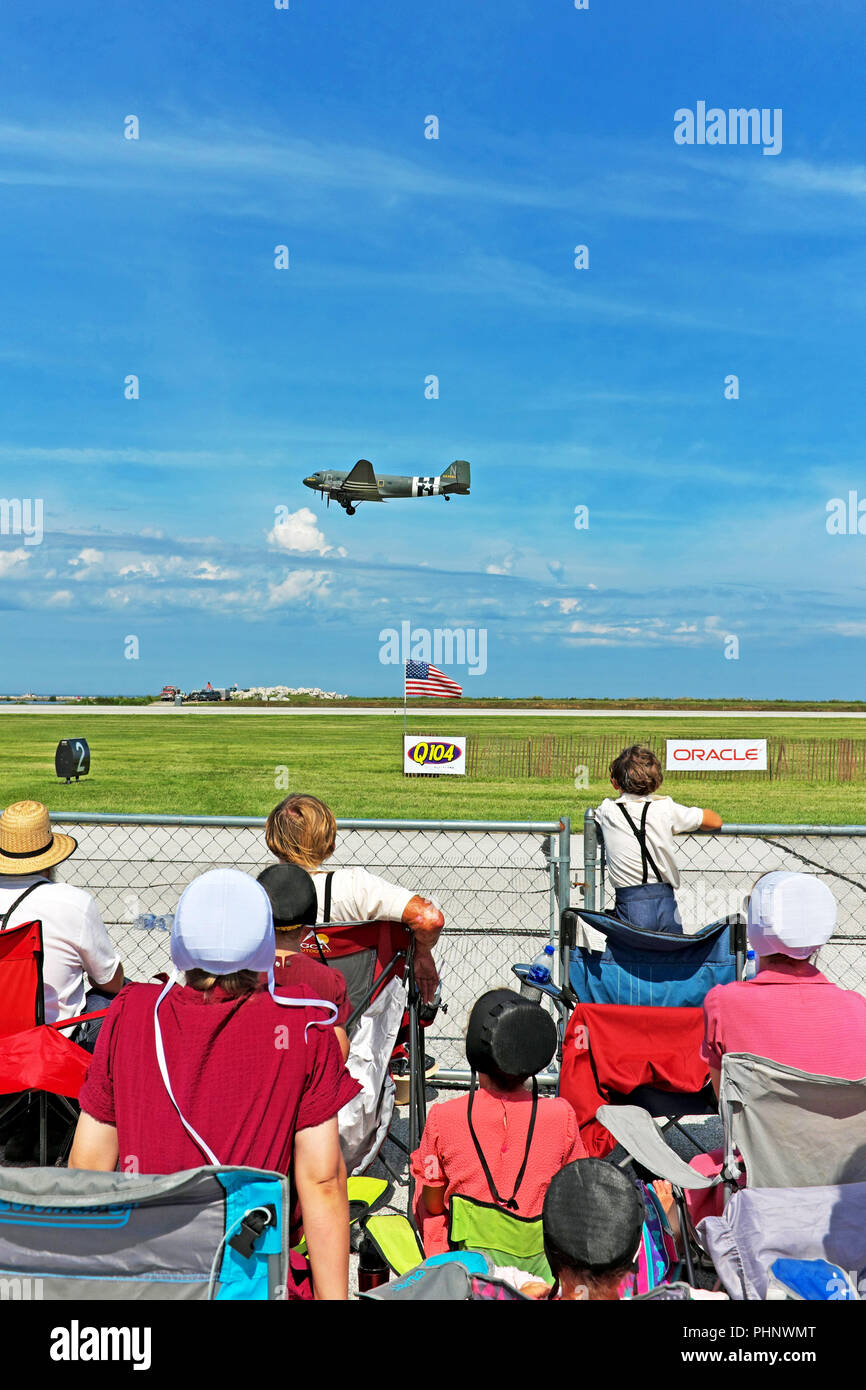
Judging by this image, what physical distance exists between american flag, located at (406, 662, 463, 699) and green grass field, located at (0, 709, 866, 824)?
260 centimetres

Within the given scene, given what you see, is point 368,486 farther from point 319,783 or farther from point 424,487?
point 319,783

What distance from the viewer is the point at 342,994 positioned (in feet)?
11.2

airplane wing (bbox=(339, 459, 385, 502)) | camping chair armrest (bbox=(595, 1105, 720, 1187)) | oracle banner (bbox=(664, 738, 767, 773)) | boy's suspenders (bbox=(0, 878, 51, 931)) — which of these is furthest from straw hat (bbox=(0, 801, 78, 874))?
airplane wing (bbox=(339, 459, 385, 502))

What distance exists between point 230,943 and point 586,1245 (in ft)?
3.28

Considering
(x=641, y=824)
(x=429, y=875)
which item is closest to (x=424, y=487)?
(x=429, y=875)

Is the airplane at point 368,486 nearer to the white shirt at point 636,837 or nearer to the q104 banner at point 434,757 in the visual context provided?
the q104 banner at point 434,757

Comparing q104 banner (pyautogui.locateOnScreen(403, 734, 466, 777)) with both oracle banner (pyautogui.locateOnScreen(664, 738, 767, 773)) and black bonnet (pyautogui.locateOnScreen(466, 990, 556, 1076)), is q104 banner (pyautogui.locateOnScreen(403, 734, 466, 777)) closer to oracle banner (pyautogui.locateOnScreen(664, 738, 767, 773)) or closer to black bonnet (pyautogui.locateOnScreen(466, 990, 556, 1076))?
oracle banner (pyautogui.locateOnScreen(664, 738, 767, 773))

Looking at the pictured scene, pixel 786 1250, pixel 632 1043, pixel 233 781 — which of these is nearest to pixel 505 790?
pixel 233 781

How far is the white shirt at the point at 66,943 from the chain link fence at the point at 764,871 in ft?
10.2

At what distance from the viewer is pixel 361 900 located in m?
4.34

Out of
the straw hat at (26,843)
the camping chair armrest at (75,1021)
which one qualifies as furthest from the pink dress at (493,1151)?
the straw hat at (26,843)

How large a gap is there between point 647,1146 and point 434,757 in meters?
25.5

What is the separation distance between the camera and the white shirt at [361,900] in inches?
171
